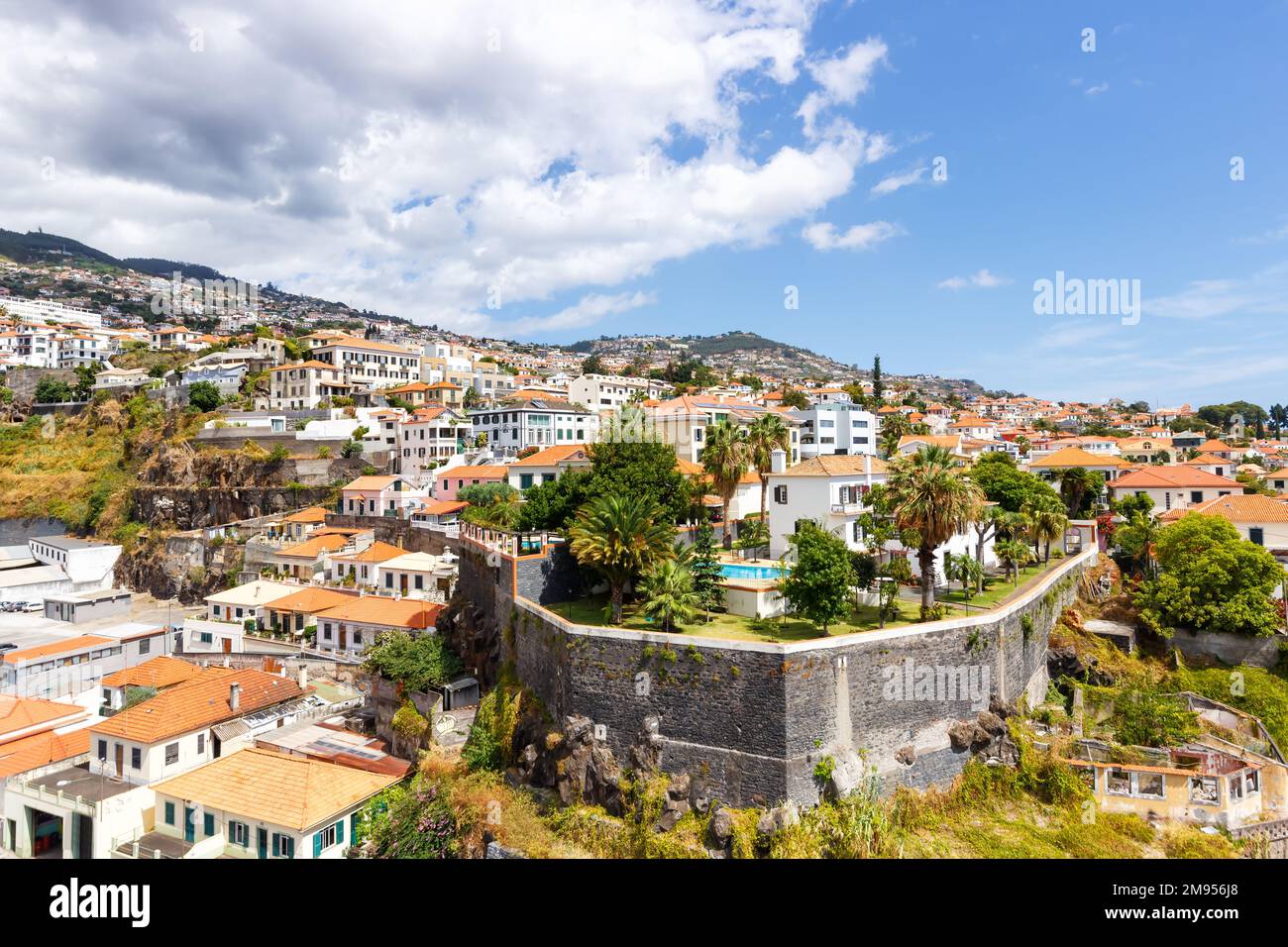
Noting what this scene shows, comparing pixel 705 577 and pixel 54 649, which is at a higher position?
pixel 705 577

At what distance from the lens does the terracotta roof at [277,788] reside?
18.9m

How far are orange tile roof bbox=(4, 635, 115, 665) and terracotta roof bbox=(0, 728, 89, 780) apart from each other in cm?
854

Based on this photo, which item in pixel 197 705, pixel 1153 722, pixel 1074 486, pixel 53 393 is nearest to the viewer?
pixel 1153 722

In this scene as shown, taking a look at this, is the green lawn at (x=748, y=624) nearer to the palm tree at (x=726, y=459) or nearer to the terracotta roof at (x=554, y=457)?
the palm tree at (x=726, y=459)

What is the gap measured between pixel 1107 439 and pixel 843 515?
60.4 metres

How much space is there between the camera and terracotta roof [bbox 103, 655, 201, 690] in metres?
30.2

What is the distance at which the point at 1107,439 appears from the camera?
241 feet

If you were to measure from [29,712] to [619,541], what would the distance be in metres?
24.8

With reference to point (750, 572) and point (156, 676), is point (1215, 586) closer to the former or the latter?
point (750, 572)

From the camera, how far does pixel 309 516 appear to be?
169 feet

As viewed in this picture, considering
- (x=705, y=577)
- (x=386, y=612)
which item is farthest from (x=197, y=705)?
(x=705, y=577)

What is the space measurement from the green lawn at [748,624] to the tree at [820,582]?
0.65 meters
